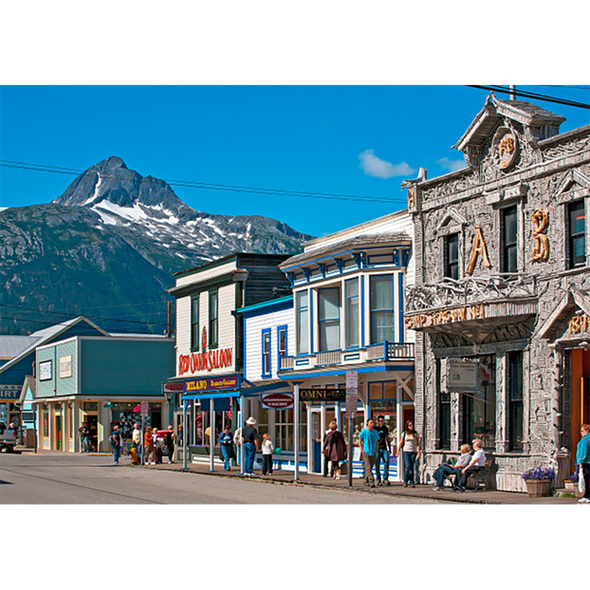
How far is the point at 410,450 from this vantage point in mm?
25953

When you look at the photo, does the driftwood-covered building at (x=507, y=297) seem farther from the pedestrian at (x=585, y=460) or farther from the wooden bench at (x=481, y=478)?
the pedestrian at (x=585, y=460)

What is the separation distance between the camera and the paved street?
20172 millimetres

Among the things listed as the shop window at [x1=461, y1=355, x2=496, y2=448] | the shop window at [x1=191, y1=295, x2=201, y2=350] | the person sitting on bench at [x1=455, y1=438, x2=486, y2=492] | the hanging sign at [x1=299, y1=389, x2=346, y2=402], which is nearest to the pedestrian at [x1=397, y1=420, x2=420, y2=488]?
the shop window at [x1=461, y1=355, x2=496, y2=448]

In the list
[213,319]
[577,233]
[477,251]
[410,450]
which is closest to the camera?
[577,233]

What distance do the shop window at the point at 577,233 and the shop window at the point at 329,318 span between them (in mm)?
10327

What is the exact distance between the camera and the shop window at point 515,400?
23.7 m

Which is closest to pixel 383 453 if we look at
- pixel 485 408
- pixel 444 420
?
pixel 444 420

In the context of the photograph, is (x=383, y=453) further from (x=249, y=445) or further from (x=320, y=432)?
(x=320, y=432)

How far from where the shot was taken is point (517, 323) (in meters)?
23.7

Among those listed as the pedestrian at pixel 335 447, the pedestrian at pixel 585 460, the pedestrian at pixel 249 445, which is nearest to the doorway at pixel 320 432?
the pedestrian at pixel 249 445

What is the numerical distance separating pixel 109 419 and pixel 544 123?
136 feet

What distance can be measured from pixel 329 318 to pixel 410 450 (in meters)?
6.93

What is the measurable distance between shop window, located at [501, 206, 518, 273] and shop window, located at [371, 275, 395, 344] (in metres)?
5.21
